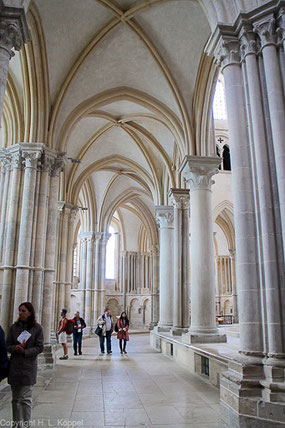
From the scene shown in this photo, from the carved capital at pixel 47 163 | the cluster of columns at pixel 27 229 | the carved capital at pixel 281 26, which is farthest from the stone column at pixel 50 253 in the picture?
the carved capital at pixel 281 26

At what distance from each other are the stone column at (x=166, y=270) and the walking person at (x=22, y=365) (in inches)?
449

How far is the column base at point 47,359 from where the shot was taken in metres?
9.27

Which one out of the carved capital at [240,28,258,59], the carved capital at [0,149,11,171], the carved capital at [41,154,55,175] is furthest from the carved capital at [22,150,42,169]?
the carved capital at [240,28,258,59]

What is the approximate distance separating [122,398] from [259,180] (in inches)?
166

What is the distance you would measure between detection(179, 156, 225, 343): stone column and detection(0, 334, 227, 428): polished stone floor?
4.06 feet

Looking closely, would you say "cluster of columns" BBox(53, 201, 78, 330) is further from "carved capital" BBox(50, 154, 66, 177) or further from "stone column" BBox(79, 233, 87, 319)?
"carved capital" BBox(50, 154, 66, 177)

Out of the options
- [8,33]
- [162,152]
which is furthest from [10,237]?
[162,152]

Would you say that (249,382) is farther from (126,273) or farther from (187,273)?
(126,273)

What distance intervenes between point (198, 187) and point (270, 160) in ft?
18.7

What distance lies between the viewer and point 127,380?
26.2 ft

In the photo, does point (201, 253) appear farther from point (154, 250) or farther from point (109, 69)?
point (154, 250)

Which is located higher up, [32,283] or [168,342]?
[32,283]

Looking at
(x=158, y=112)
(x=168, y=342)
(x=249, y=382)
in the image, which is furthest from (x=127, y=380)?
(x=158, y=112)

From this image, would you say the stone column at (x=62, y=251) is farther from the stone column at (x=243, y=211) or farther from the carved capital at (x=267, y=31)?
the carved capital at (x=267, y=31)
